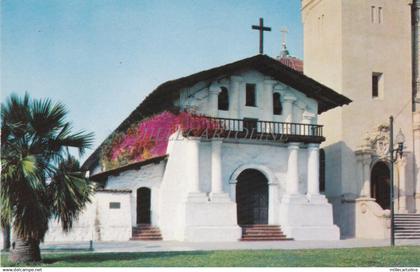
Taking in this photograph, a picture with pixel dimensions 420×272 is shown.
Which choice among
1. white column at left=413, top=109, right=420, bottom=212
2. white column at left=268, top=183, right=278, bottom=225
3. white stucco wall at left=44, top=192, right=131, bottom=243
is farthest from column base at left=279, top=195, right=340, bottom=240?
white stucco wall at left=44, top=192, right=131, bottom=243

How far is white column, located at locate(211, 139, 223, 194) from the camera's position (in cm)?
2503

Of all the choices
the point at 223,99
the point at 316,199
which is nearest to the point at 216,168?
the point at 223,99

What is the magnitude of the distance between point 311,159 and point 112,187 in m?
8.42

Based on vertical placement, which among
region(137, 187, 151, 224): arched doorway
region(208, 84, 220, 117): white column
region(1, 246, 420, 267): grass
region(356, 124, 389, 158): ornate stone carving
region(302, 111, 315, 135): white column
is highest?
region(208, 84, 220, 117): white column

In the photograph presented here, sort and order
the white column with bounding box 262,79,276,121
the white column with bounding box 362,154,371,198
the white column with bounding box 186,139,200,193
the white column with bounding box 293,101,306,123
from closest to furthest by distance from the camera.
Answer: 1. the white column with bounding box 186,139,200,193
2. the white column with bounding box 262,79,276,121
3. the white column with bounding box 293,101,306,123
4. the white column with bounding box 362,154,371,198

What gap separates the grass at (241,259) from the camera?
14719 mm

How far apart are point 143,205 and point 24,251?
1271 cm

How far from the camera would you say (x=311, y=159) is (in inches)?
1050

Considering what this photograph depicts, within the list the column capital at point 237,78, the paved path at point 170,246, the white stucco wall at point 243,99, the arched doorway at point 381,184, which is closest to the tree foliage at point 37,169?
the paved path at point 170,246

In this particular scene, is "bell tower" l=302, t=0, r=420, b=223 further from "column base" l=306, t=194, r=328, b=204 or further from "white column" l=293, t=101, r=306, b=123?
"column base" l=306, t=194, r=328, b=204

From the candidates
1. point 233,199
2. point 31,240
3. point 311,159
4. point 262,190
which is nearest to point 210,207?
point 233,199

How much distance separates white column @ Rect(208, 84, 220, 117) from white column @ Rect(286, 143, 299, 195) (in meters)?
3.49

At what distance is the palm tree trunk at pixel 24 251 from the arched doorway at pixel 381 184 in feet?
64.6

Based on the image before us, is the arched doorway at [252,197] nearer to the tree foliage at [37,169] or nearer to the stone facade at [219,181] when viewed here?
the stone facade at [219,181]
